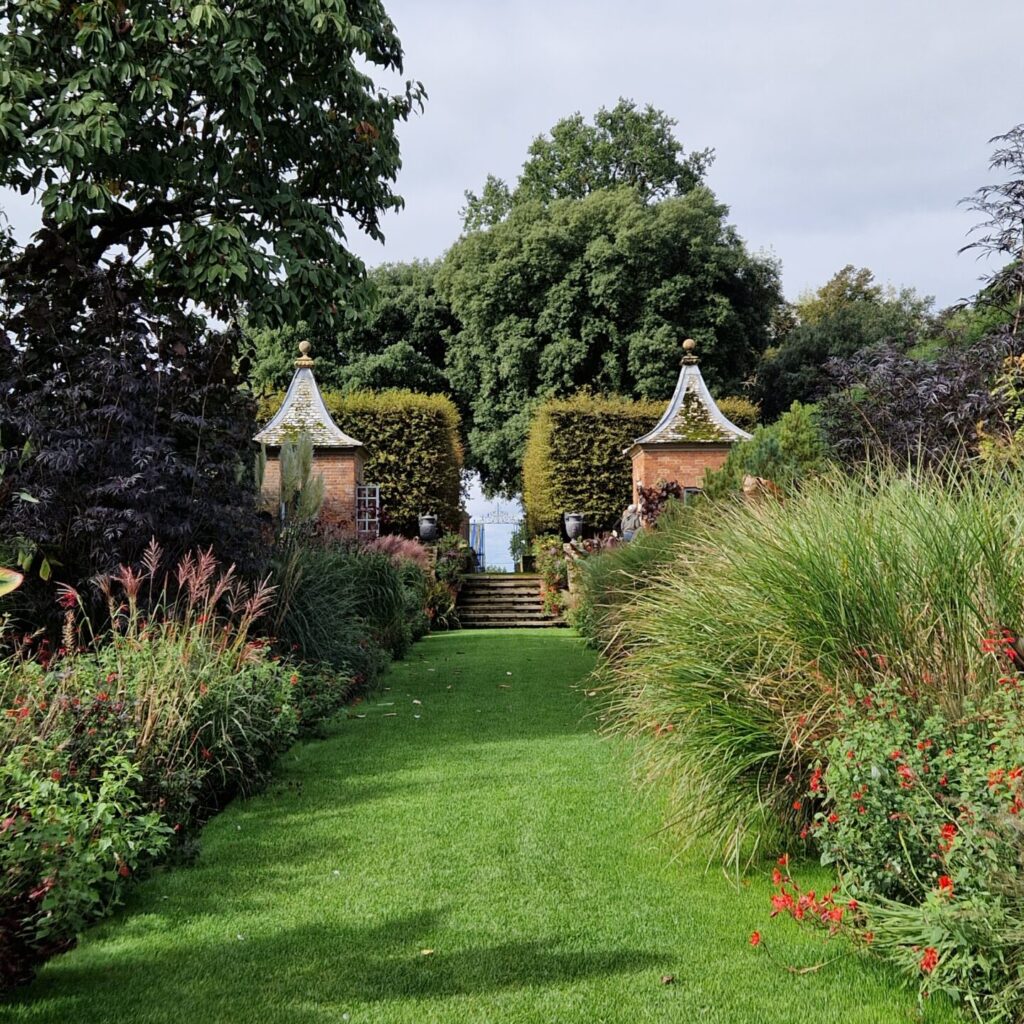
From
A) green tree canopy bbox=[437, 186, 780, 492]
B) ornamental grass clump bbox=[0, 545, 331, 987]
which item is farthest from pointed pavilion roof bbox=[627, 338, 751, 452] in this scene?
ornamental grass clump bbox=[0, 545, 331, 987]

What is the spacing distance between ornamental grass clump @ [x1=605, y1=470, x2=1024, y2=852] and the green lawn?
0.37 meters

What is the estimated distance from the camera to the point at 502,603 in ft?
57.9

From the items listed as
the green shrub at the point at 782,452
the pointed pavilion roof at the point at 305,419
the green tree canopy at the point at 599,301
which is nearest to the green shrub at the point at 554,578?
the pointed pavilion roof at the point at 305,419

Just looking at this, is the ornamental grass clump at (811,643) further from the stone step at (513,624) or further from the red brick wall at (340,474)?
the stone step at (513,624)

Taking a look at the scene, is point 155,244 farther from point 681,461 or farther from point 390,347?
point 390,347

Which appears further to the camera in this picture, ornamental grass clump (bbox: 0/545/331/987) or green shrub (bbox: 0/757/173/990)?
ornamental grass clump (bbox: 0/545/331/987)

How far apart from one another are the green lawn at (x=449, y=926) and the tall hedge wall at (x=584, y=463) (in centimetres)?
1439

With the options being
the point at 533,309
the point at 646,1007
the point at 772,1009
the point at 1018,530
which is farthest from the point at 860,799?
the point at 533,309

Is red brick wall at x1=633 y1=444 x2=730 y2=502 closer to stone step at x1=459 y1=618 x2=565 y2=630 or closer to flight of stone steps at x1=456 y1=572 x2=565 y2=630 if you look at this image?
stone step at x1=459 y1=618 x2=565 y2=630

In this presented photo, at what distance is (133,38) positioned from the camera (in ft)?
20.0

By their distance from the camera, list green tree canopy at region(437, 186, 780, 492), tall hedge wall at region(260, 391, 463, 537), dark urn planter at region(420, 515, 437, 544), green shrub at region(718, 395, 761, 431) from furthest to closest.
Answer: green tree canopy at region(437, 186, 780, 492) < green shrub at region(718, 395, 761, 431) < tall hedge wall at region(260, 391, 463, 537) < dark urn planter at region(420, 515, 437, 544)

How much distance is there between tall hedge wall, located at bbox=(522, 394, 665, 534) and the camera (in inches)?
762

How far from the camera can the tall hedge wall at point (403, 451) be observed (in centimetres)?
1845

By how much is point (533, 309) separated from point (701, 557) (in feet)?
67.3
